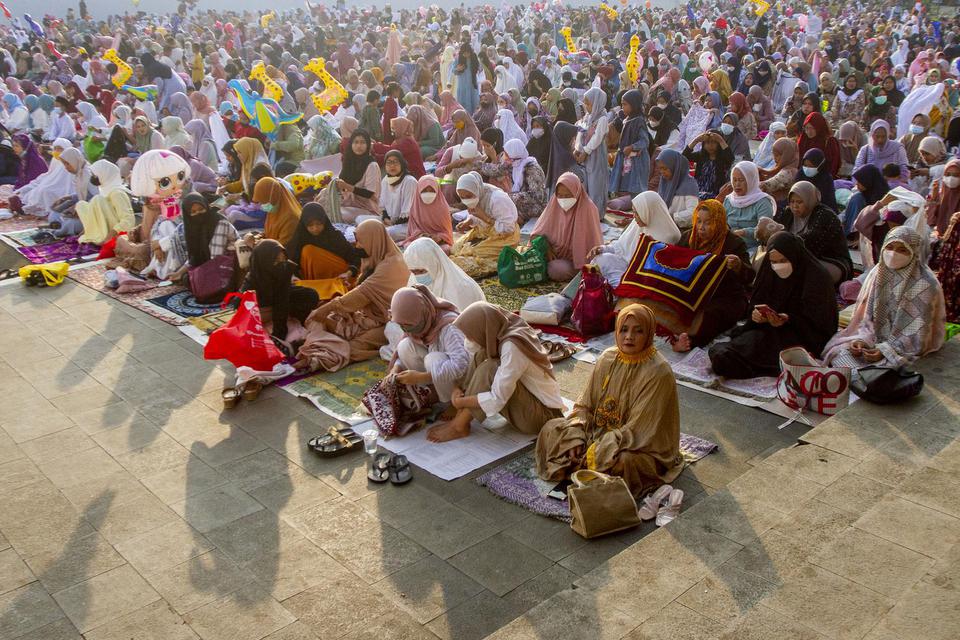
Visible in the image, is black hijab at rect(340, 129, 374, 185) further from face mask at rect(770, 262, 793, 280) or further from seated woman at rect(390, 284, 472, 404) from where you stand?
face mask at rect(770, 262, 793, 280)

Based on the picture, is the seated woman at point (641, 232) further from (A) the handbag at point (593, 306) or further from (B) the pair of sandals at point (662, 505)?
(B) the pair of sandals at point (662, 505)

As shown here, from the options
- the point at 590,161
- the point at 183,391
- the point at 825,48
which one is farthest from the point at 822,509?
the point at 825,48

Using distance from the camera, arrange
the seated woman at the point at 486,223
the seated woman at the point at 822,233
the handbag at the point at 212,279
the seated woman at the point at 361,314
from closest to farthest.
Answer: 1. the seated woman at the point at 361,314
2. the seated woman at the point at 822,233
3. the handbag at the point at 212,279
4. the seated woman at the point at 486,223

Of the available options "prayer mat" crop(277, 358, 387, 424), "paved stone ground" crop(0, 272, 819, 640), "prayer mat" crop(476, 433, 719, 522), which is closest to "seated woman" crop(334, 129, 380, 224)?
"prayer mat" crop(277, 358, 387, 424)

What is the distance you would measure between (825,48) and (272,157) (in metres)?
12.6

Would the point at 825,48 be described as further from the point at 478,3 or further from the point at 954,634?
the point at 478,3

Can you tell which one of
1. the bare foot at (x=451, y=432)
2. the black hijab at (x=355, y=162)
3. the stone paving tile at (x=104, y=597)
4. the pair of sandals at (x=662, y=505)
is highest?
the black hijab at (x=355, y=162)

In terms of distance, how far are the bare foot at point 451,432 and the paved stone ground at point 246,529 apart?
0.33 metres

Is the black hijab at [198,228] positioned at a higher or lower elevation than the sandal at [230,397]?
higher

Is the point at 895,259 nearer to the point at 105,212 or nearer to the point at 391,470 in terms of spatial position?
the point at 391,470

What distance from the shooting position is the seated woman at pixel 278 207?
260 inches

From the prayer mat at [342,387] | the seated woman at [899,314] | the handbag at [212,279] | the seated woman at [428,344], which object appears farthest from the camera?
the handbag at [212,279]

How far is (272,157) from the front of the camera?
10250 millimetres

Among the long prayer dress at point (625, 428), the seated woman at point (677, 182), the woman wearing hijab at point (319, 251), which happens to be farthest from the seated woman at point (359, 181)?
the long prayer dress at point (625, 428)
